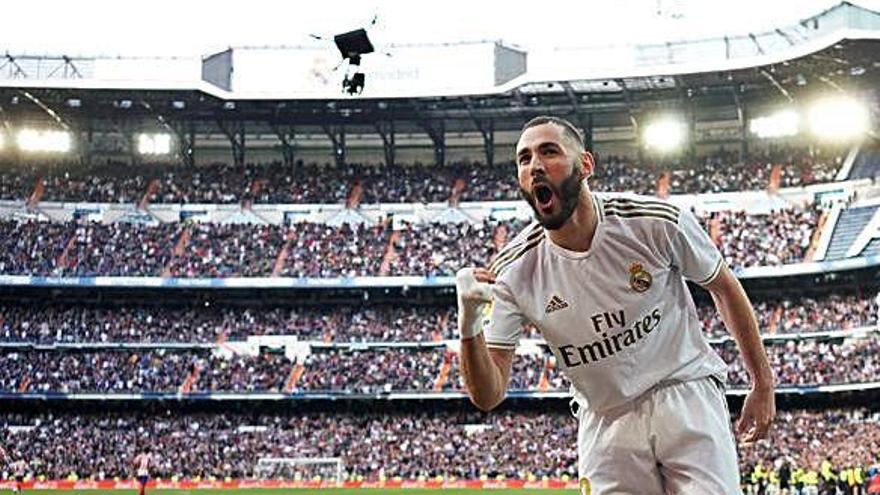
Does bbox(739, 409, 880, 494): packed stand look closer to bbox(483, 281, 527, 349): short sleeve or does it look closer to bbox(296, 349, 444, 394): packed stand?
bbox(296, 349, 444, 394): packed stand

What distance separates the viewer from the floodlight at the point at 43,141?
6612 centimetres

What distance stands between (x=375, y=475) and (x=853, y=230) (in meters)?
26.6

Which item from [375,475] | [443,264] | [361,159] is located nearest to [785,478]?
[375,475]

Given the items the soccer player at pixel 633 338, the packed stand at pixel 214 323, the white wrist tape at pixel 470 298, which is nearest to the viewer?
the white wrist tape at pixel 470 298

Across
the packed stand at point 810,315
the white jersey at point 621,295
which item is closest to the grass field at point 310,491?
the packed stand at point 810,315

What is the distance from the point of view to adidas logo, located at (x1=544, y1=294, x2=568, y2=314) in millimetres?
5652

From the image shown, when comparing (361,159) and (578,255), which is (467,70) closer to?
(361,159)

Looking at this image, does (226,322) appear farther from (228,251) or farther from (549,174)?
(549,174)

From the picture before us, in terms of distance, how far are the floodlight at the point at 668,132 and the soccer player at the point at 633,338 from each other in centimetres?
5810

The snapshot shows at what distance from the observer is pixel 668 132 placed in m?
62.3

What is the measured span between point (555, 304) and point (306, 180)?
60.9 meters

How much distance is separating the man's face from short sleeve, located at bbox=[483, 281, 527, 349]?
682 mm

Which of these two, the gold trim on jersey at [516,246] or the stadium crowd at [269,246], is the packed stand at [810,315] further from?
the gold trim on jersey at [516,246]

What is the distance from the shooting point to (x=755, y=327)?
5.73m
